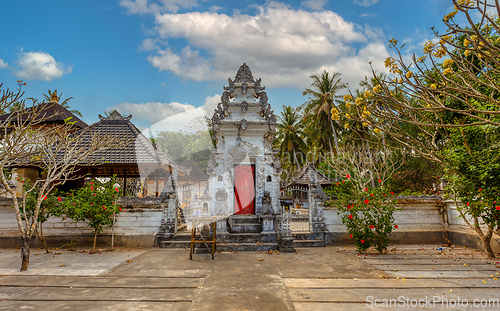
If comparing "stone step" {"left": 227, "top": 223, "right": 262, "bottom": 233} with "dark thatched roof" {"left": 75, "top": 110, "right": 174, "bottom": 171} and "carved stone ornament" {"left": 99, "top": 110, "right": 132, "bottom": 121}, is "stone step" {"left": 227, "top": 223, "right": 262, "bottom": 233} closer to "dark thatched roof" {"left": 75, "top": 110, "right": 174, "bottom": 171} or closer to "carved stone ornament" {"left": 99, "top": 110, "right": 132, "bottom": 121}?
"dark thatched roof" {"left": 75, "top": 110, "right": 174, "bottom": 171}

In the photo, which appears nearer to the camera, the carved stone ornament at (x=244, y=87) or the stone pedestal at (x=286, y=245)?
the stone pedestal at (x=286, y=245)

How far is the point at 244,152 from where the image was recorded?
12062mm

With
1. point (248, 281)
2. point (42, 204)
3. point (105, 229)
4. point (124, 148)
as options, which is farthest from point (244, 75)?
point (248, 281)

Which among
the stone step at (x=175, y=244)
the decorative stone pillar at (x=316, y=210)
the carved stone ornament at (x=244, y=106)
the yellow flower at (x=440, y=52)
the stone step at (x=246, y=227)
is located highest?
the carved stone ornament at (x=244, y=106)

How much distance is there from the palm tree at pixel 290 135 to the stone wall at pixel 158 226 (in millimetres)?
20685

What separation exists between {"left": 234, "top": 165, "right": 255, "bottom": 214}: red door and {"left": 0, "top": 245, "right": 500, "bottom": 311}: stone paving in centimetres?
314

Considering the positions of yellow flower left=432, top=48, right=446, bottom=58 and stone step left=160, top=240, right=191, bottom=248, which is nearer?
yellow flower left=432, top=48, right=446, bottom=58

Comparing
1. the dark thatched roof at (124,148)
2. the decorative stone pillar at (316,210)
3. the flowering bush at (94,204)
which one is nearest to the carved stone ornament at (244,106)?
the dark thatched roof at (124,148)

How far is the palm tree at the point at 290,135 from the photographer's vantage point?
105 feet

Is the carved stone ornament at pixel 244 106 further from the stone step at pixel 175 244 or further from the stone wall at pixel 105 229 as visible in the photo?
the stone step at pixel 175 244

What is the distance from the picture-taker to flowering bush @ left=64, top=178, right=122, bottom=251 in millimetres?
9016

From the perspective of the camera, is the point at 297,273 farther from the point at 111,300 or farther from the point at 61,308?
the point at 61,308

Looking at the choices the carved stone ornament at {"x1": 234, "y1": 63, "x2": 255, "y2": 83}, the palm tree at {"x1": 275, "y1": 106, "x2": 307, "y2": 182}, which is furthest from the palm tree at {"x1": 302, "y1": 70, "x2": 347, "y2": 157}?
the carved stone ornament at {"x1": 234, "y1": 63, "x2": 255, "y2": 83}

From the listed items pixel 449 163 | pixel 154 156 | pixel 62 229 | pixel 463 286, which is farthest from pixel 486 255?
pixel 62 229
